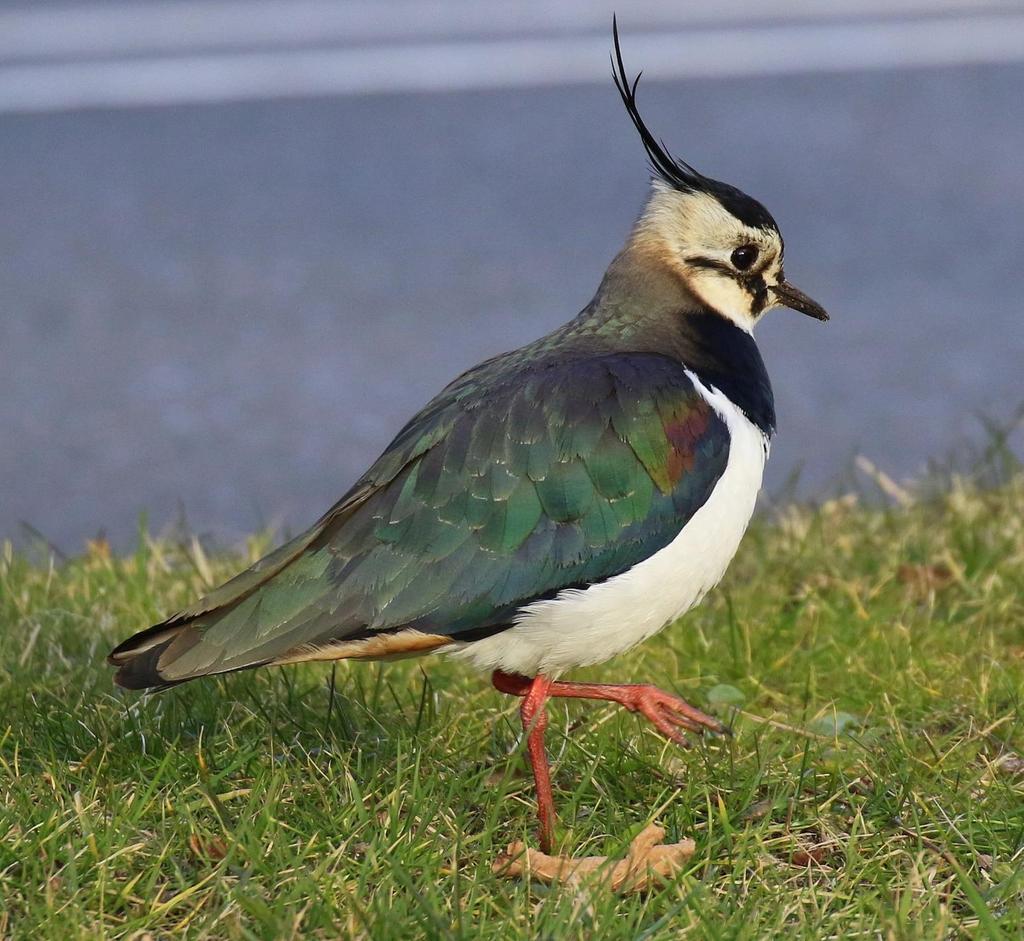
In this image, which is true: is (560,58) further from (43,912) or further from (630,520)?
(43,912)

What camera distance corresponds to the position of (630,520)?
341cm

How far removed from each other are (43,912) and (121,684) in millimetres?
551

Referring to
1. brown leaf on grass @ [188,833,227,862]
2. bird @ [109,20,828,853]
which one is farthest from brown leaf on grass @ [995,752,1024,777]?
brown leaf on grass @ [188,833,227,862]

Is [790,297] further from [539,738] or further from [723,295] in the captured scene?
[539,738]

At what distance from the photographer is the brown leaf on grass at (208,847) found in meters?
3.19

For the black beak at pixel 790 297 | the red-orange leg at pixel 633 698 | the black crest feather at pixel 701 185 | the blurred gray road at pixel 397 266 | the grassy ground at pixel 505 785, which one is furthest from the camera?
the blurred gray road at pixel 397 266

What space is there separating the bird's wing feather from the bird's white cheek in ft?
1.24

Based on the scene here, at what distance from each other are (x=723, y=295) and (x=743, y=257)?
9 centimetres

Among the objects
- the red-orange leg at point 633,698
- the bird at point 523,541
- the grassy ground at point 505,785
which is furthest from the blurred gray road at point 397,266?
the bird at point 523,541

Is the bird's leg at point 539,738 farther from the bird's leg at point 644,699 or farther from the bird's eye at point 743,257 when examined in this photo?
the bird's eye at point 743,257

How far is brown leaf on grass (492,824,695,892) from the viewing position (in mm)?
3107

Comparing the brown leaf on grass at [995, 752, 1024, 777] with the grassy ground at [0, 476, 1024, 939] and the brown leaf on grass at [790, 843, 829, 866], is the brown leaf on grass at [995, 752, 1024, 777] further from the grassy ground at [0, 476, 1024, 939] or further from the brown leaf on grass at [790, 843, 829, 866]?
the brown leaf on grass at [790, 843, 829, 866]

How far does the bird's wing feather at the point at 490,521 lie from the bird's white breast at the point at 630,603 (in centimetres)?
3

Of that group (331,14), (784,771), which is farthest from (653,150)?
(331,14)
